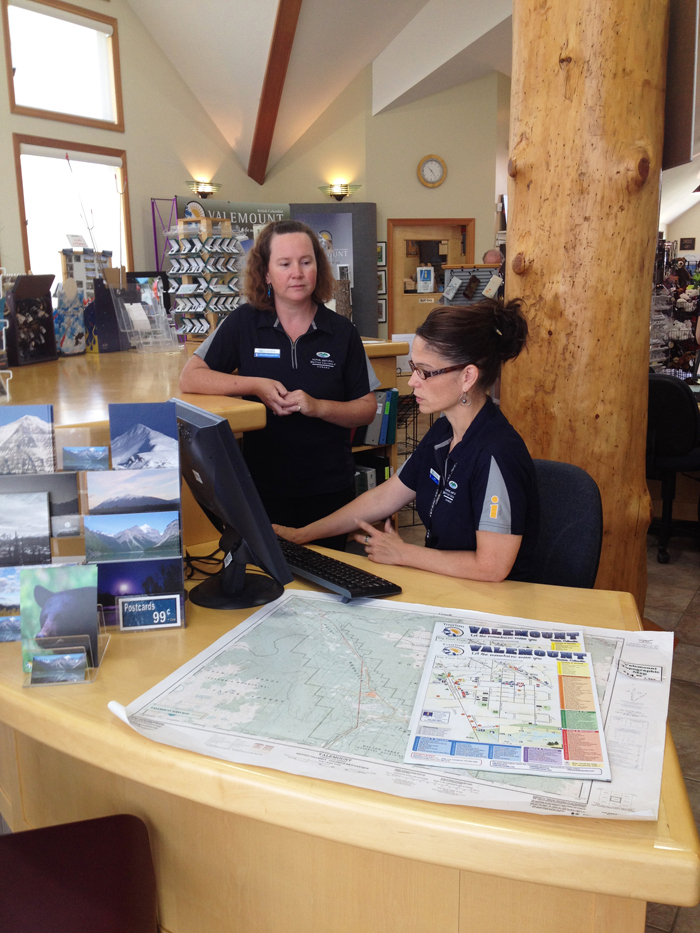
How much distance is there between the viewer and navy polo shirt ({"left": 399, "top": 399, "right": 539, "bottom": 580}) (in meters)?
1.57

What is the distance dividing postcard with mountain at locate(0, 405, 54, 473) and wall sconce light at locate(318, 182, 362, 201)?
960 cm

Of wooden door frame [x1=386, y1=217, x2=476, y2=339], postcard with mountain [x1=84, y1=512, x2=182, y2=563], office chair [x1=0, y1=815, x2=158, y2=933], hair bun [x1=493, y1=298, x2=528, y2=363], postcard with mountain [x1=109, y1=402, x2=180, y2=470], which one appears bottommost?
office chair [x1=0, y1=815, x2=158, y2=933]

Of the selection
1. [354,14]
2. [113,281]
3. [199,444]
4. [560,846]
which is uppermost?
[354,14]

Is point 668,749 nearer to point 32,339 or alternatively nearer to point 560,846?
point 560,846

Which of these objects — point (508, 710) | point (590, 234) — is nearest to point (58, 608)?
point (508, 710)

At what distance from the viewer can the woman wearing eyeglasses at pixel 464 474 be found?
1557 mm

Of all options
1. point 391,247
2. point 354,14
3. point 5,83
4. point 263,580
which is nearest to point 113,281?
point 263,580

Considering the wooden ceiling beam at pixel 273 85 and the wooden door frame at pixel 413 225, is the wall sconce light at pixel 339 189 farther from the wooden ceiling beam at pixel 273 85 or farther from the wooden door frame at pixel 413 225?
the wooden ceiling beam at pixel 273 85

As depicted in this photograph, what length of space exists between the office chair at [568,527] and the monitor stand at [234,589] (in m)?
0.71

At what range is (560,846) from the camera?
2.53ft

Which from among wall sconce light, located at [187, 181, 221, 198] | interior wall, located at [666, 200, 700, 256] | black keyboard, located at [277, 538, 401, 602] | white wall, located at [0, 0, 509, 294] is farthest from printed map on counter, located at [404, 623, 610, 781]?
interior wall, located at [666, 200, 700, 256]

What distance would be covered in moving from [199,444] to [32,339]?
1.93m

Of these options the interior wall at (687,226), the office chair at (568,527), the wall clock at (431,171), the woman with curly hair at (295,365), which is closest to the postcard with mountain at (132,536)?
the office chair at (568,527)

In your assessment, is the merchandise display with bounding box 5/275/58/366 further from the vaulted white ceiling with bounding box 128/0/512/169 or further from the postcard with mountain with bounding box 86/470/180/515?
the vaulted white ceiling with bounding box 128/0/512/169
